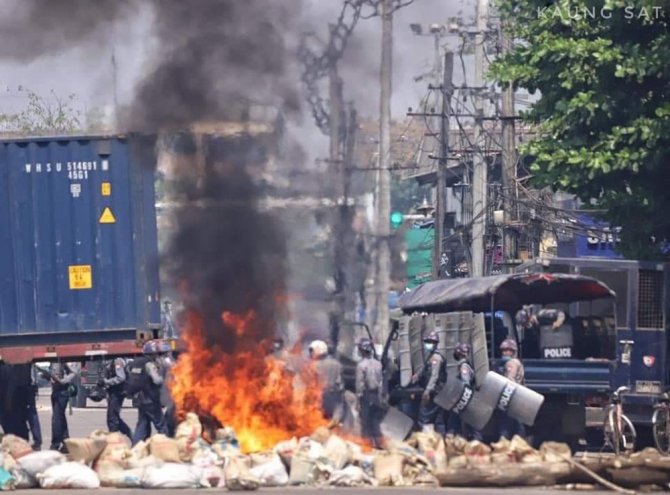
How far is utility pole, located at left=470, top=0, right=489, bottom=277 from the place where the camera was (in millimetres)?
28969

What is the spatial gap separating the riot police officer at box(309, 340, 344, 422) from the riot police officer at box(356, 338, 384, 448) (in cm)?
28

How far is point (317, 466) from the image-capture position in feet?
45.7

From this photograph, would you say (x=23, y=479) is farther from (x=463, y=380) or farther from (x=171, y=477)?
(x=463, y=380)

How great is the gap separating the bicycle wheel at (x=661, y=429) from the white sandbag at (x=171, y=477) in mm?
6710

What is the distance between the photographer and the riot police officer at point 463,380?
55.9 ft

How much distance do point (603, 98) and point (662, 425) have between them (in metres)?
4.26

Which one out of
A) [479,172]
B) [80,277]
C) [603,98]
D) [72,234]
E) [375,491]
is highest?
[603,98]

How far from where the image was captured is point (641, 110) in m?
18.2

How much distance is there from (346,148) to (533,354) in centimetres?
370

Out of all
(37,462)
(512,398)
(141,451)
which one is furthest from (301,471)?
(512,398)

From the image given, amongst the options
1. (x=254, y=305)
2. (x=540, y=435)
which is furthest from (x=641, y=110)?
(x=254, y=305)

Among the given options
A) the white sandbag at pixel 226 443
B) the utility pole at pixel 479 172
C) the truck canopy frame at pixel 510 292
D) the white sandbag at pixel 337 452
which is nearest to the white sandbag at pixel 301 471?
the white sandbag at pixel 337 452

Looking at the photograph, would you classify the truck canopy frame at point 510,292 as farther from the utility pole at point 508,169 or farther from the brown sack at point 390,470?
the utility pole at point 508,169

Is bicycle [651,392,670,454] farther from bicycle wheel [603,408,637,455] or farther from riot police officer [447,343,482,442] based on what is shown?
riot police officer [447,343,482,442]
